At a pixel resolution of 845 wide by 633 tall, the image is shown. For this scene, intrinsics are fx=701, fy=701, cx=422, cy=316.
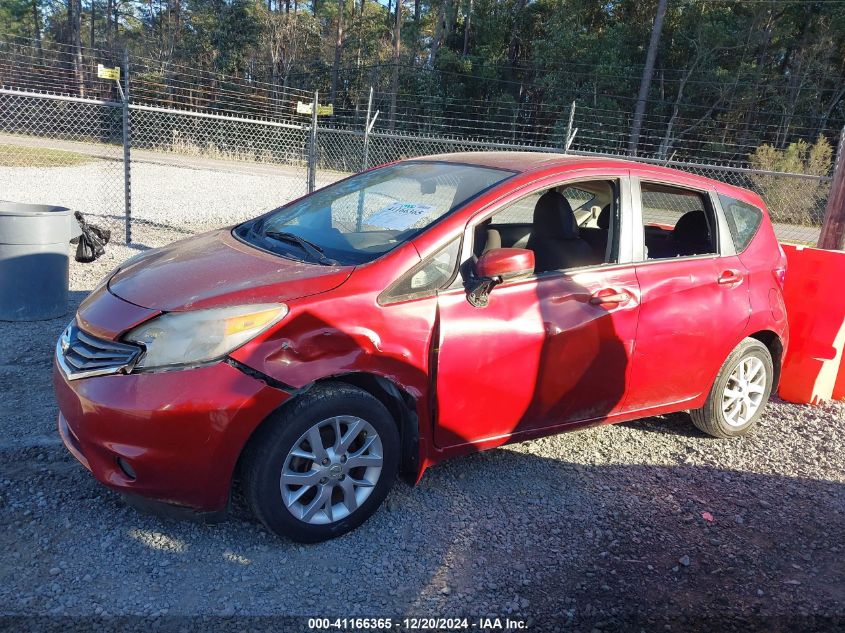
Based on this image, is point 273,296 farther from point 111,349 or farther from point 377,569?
point 377,569

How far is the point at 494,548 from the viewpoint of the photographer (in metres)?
3.24

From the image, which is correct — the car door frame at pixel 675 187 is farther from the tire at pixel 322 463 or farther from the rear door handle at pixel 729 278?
the tire at pixel 322 463

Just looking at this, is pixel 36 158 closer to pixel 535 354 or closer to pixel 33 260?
pixel 33 260

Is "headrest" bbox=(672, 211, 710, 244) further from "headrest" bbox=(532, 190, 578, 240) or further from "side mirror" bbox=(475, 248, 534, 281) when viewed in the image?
"side mirror" bbox=(475, 248, 534, 281)

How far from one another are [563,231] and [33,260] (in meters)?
4.28

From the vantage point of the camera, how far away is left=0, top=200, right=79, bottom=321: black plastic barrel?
558 cm

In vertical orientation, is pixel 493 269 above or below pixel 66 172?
above

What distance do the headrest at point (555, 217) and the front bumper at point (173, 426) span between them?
1.97 m

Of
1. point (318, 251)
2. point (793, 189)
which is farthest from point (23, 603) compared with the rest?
point (793, 189)

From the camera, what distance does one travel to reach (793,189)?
1780cm

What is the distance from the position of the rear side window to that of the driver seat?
3.61 feet

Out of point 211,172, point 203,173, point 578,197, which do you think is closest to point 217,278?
point 578,197

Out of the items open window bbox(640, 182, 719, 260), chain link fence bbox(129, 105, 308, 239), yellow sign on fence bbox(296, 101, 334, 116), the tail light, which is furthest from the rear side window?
yellow sign on fence bbox(296, 101, 334, 116)

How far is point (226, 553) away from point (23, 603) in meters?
0.77
